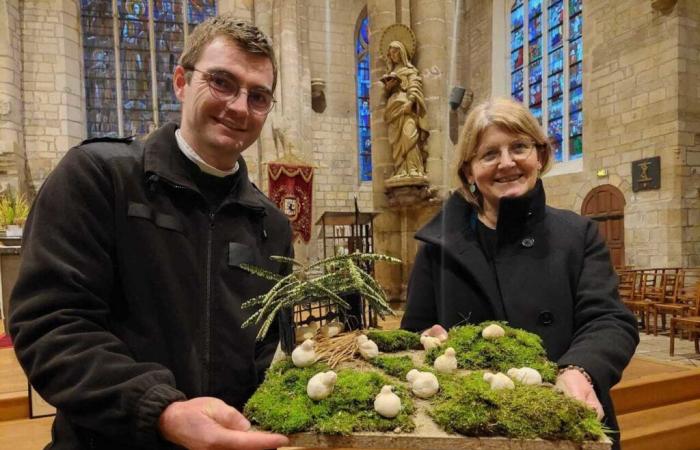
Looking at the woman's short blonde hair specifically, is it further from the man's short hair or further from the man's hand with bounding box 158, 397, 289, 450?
the man's hand with bounding box 158, 397, 289, 450

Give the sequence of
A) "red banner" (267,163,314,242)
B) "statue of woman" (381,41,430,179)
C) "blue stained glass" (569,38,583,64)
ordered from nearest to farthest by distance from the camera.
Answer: "statue of woman" (381,41,430,179), "red banner" (267,163,314,242), "blue stained glass" (569,38,583,64)

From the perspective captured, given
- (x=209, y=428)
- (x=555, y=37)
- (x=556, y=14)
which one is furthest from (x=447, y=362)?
(x=556, y=14)

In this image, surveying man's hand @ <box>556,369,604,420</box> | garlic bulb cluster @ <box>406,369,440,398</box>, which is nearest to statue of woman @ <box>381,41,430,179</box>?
man's hand @ <box>556,369,604,420</box>

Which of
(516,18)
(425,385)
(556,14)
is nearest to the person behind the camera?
(425,385)

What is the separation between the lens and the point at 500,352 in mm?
978

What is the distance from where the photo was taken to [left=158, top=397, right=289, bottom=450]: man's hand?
73 centimetres

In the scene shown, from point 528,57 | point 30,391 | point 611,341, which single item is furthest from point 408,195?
point 528,57

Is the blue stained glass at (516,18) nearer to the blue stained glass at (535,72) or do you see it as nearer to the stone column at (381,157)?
the blue stained glass at (535,72)

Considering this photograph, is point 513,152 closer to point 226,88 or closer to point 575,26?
point 226,88

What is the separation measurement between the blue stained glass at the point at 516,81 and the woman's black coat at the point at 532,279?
12534 mm

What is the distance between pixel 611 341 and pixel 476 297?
1.25 feet

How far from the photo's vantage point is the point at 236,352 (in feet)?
3.79

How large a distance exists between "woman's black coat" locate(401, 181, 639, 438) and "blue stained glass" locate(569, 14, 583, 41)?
37.2 feet

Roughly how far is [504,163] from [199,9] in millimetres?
13235
